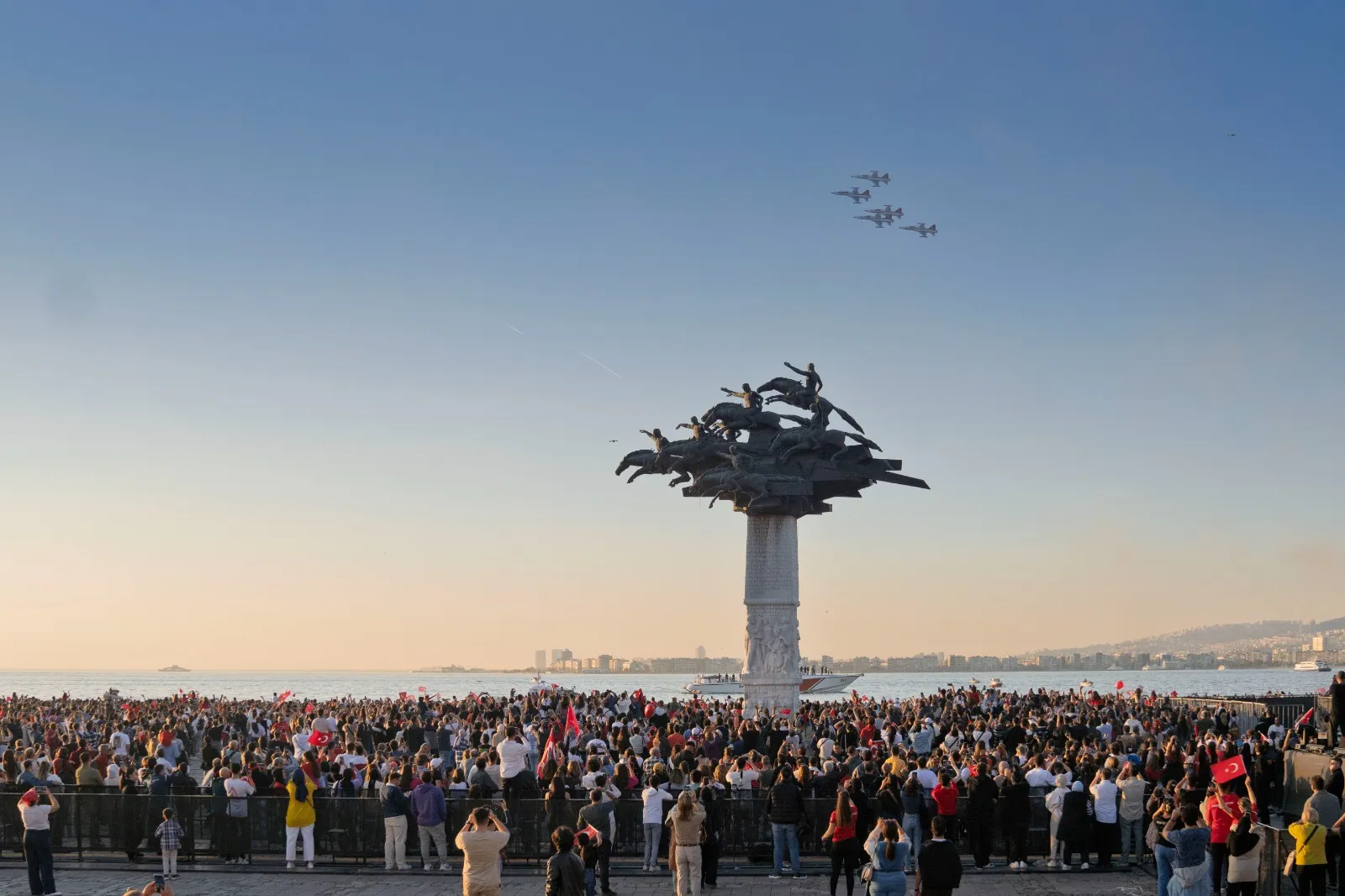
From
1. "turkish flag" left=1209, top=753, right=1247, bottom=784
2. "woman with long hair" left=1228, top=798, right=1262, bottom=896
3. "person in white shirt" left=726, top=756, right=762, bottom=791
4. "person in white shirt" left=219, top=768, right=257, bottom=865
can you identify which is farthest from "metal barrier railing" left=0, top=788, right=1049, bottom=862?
"woman with long hair" left=1228, top=798, right=1262, bottom=896

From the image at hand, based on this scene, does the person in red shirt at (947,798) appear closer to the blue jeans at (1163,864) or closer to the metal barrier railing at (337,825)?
the metal barrier railing at (337,825)

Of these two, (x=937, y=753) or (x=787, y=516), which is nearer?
(x=937, y=753)

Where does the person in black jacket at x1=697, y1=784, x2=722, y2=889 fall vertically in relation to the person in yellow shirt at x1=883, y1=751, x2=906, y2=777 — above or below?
below

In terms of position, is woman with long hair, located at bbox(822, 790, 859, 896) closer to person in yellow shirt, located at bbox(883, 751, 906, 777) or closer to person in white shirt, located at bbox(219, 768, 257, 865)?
person in yellow shirt, located at bbox(883, 751, 906, 777)

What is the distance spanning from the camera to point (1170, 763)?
19609 mm

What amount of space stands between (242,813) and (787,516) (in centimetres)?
2300

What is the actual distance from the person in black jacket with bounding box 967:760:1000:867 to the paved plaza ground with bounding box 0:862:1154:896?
1.07 ft

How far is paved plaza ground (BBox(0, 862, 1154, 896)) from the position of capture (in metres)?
17.2

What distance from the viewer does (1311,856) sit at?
14.1m

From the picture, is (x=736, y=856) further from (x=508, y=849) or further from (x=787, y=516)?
(x=787, y=516)

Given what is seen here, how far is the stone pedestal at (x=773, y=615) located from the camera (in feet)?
132

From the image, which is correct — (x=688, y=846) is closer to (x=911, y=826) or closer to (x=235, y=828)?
(x=911, y=826)

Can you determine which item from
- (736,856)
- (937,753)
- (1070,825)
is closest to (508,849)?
(736,856)

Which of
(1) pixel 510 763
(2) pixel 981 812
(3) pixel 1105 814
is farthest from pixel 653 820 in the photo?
(3) pixel 1105 814
